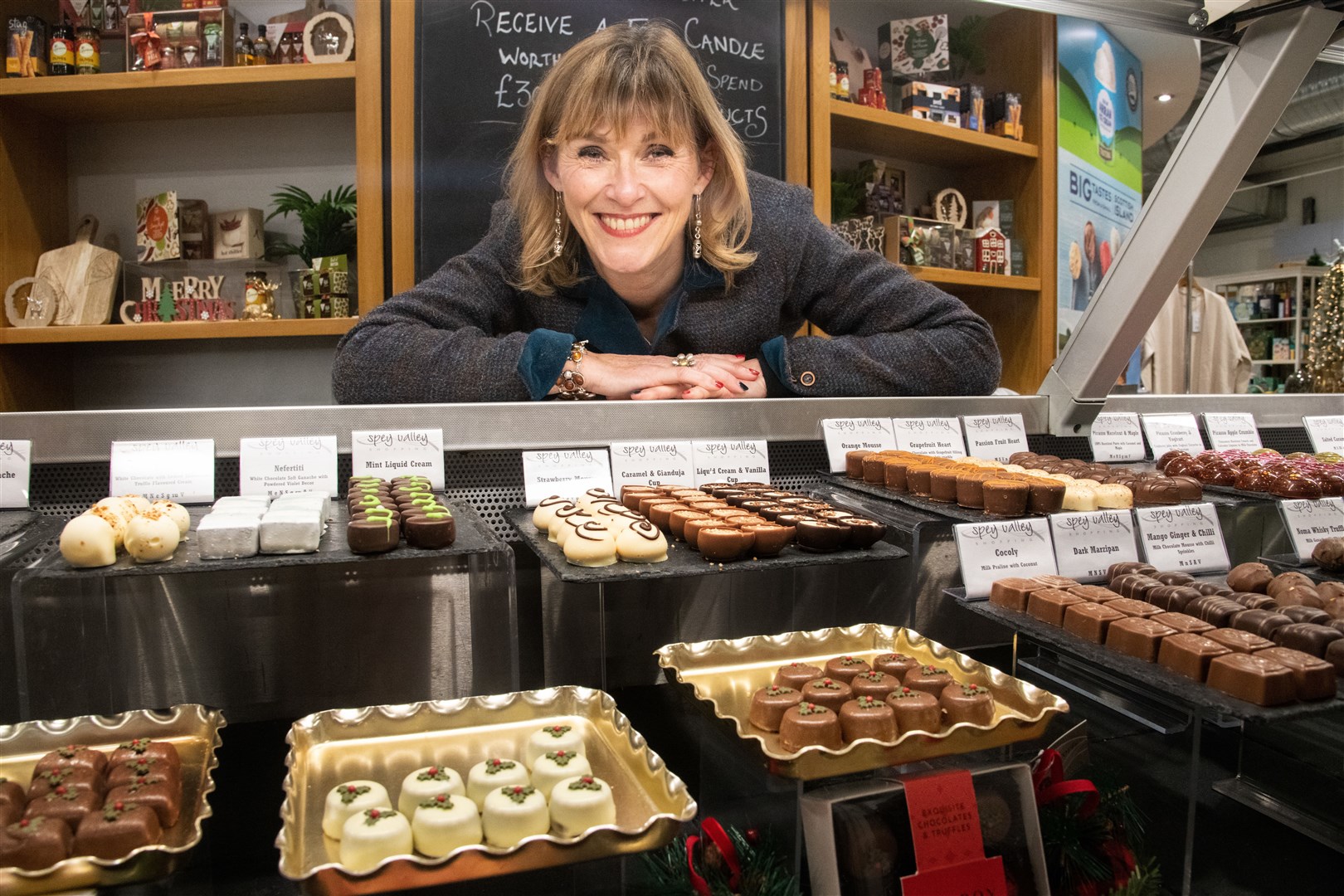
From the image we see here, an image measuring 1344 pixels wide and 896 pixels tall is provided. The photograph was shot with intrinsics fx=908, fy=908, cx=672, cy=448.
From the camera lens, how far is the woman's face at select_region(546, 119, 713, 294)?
1.99 metres

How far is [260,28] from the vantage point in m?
3.27

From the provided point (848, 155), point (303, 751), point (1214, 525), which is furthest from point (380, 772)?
point (848, 155)

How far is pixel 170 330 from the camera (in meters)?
3.15

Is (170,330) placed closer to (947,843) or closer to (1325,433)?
(947,843)

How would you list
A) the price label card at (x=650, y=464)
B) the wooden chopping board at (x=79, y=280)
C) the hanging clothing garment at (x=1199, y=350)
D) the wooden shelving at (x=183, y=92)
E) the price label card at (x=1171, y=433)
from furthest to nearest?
1. the hanging clothing garment at (x=1199, y=350)
2. the wooden chopping board at (x=79, y=280)
3. the wooden shelving at (x=183, y=92)
4. the price label card at (x=1171, y=433)
5. the price label card at (x=650, y=464)

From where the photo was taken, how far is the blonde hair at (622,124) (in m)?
1.92

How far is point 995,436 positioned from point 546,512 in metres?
1.00

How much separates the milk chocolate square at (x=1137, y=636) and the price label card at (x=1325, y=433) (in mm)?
1376

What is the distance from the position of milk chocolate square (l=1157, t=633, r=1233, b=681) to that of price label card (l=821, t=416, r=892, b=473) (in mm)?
683

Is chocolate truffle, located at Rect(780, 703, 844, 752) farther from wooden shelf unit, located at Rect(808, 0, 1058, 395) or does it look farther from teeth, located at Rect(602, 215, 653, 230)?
wooden shelf unit, located at Rect(808, 0, 1058, 395)

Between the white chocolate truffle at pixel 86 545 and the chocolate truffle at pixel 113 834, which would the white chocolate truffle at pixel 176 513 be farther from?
the chocolate truffle at pixel 113 834

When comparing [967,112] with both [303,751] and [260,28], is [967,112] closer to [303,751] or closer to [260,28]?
[260,28]

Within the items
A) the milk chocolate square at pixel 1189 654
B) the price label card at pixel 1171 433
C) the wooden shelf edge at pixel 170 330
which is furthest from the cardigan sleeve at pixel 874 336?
the wooden shelf edge at pixel 170 330

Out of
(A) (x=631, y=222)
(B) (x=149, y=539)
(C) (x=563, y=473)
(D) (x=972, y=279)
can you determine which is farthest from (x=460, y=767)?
(D) (x=972, y=279)
